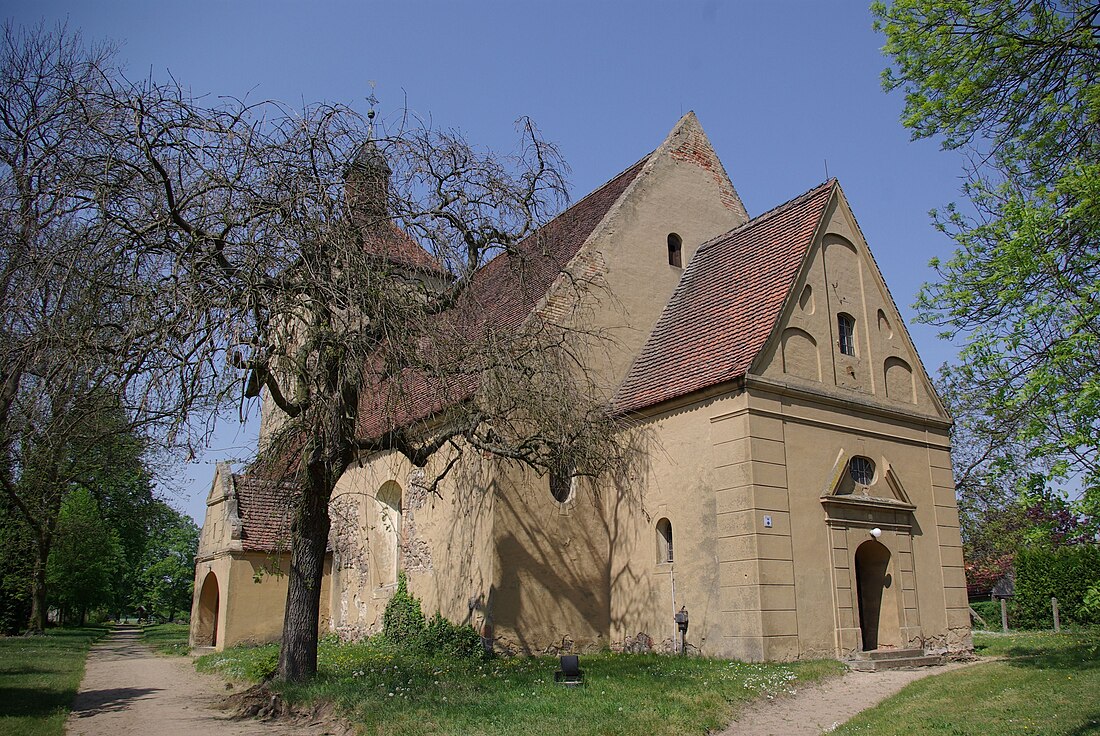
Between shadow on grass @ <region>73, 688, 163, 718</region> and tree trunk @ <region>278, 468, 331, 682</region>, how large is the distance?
2.81m

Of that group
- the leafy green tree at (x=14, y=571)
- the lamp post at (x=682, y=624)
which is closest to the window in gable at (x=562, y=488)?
the lamp post at (x=682, y=624)

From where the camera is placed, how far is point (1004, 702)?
10.7 metres

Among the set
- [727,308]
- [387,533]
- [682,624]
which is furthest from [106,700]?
[727,308]

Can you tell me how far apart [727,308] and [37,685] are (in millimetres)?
14679

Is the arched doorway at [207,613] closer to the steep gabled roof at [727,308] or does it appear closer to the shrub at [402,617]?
the shrub at [402,617]

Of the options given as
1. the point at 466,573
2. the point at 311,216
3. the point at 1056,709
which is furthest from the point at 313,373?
the point at 1056,709

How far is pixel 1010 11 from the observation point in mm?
10992

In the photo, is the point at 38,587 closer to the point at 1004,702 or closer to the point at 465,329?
the point at 465,329

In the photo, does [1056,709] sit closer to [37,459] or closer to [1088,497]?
[1088,497]

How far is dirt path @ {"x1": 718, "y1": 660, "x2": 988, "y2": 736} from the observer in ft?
34.1

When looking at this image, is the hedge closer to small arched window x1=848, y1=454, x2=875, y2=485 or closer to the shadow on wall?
small arched window x1=848, y1=454, x2=875, y2=485

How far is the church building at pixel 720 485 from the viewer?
14.4m

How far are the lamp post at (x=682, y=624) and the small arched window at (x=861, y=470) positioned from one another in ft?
14.4

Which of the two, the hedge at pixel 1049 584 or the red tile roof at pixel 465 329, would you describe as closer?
the red tile roof at pixel 465 329
